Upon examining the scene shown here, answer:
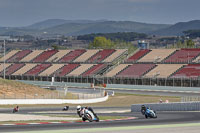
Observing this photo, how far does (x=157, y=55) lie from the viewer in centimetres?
11012

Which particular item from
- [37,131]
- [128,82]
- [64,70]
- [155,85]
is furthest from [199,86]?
[37,131]

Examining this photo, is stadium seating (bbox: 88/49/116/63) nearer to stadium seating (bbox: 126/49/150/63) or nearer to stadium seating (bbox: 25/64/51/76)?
stadium seating (bbox: 126/49/150/63)

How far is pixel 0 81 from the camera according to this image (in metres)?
73.6

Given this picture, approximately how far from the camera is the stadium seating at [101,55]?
119 meters

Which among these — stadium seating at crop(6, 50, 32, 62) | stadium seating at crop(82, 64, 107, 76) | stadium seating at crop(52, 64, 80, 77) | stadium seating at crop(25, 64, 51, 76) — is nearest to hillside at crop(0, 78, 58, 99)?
stadium seating at crop(82, 64, 107, 76)

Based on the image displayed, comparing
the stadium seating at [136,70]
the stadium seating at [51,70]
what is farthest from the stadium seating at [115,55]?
the stadium seating at [51,70]

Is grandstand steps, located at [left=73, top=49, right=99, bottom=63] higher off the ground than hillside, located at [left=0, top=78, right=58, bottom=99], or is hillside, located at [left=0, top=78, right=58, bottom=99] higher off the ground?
grandstand steps, located at [left=73, top=49, right=99, bottom=63]

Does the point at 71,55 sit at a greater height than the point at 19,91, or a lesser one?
greater

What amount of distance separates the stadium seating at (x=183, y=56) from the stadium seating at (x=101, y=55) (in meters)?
18.5

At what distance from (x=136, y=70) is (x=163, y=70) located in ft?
20.9

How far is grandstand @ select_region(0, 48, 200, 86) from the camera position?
93.7 meters

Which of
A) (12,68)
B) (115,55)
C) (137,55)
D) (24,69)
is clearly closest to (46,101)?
(137,55)

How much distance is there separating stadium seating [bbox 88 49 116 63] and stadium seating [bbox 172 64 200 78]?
88.2 ft

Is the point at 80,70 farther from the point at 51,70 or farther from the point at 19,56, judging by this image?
the point at 19,56
